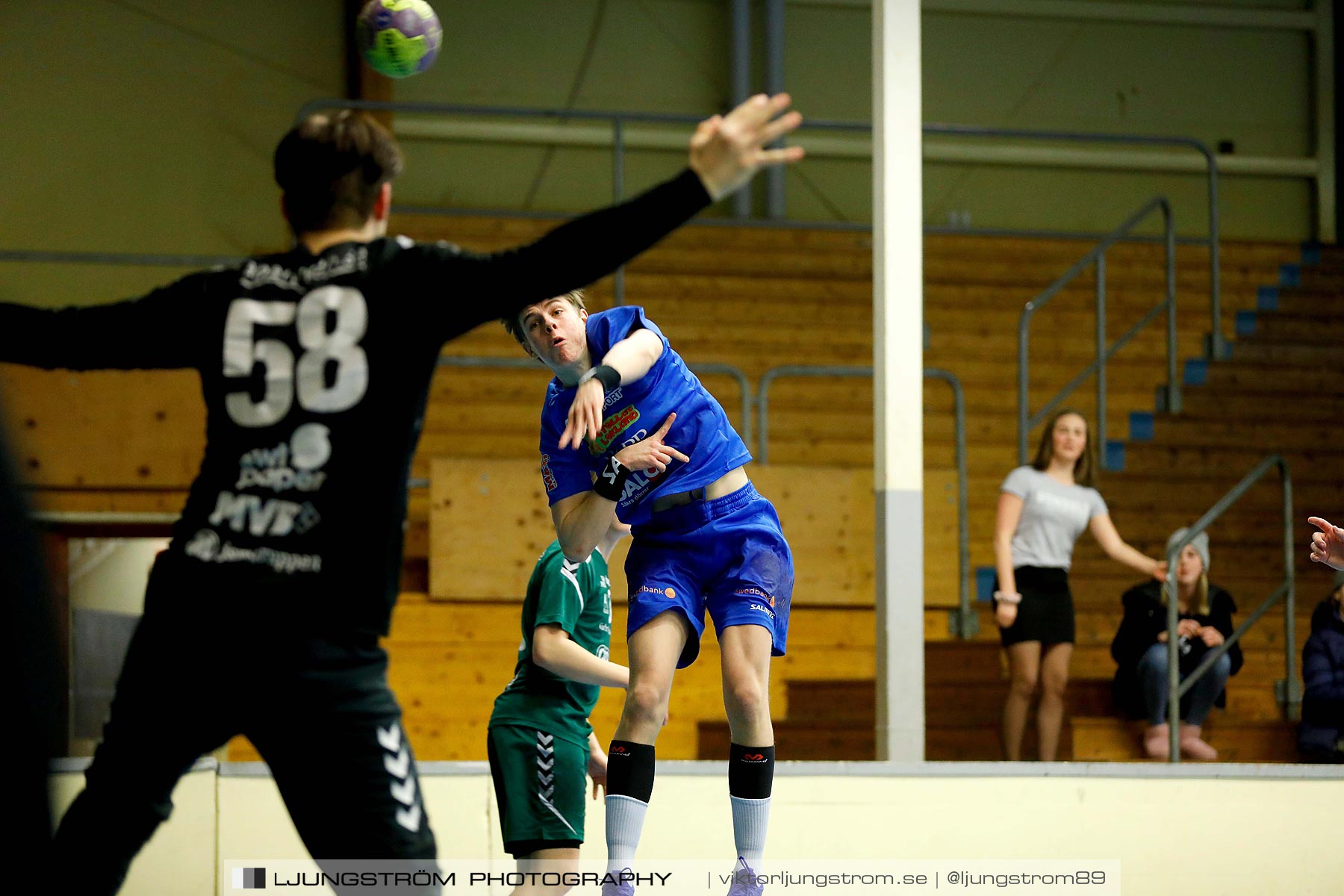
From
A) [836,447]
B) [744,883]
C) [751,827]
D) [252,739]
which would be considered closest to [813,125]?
[836,447]

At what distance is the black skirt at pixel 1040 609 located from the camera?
7227mm

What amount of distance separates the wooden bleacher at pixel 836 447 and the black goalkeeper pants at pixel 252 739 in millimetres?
5604

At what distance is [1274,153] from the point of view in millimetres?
15867

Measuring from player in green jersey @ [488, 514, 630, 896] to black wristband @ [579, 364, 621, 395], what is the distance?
48 cm

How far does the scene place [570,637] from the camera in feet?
13.1

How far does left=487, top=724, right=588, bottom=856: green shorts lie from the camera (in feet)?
12.6

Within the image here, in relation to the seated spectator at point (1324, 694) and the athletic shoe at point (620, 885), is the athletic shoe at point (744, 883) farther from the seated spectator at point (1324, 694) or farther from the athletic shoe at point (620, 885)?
the seated spectator at point (1324, 694)

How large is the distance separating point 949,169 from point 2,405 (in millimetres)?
14898

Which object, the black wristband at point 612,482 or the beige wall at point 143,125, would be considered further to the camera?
the beige wall at point 143,125

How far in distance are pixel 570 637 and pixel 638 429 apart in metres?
0.65

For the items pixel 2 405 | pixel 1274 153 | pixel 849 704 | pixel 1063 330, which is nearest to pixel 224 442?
pixel 2 405

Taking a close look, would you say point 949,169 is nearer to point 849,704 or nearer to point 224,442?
point 849,704

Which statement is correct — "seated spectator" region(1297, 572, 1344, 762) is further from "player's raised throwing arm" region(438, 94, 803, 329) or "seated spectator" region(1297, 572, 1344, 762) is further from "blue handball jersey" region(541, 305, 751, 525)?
"player's raised throwing arm" region(438, 94, 803, 329)

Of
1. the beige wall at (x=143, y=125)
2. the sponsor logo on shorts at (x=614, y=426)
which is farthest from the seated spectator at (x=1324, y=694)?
the beige wall at (x=143, y=125)
